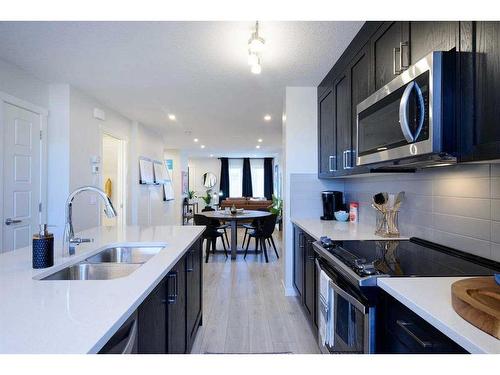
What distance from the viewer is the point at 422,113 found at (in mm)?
1225

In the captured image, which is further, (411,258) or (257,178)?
(257,178)

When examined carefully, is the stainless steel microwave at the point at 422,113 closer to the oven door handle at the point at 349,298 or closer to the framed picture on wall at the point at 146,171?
the oven door handle at the point at 349,298

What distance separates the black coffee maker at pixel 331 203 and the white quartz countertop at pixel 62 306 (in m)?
2.05

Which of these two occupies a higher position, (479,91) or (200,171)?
(200,171)

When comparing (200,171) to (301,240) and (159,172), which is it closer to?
(159,172)

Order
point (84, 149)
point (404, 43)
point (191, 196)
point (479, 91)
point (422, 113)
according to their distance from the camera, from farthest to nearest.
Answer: point (191, 196) → point (84, 149) → point (404, 43) → point (422, 113) → point (479, 91)

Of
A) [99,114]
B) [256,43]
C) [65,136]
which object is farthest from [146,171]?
[256,43]

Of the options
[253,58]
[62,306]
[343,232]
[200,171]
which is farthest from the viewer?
[200,171]

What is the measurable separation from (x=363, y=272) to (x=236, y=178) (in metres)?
11.0

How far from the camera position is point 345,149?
240cm

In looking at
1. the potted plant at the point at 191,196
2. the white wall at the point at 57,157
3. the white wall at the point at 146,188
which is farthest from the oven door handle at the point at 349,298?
the potted plant at the point at 191,196

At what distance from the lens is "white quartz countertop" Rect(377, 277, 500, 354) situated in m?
0.69
